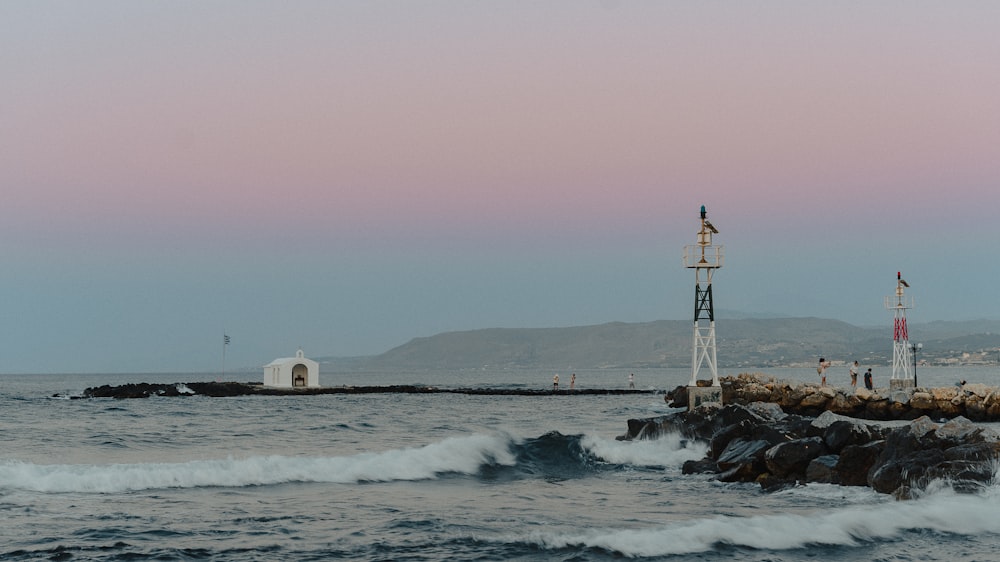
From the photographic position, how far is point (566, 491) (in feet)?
57.0

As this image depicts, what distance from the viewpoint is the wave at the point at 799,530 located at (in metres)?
11.6

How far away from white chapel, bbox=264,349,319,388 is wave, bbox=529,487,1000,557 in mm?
63627

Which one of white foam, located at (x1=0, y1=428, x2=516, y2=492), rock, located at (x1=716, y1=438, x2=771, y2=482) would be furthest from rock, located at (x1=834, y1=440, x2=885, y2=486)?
white foam, located at (x1=0, y1=428, x2=516, y2=492)

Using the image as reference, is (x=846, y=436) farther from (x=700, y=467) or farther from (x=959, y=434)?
(x=700, y=467)

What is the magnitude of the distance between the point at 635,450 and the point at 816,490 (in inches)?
299

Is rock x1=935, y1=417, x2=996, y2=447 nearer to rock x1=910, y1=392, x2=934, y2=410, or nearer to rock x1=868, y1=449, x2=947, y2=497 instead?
rock x1=868, y1=449, x2=947, y2=497

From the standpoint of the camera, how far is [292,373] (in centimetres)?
7444

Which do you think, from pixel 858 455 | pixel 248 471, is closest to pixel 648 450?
pixel 858 455

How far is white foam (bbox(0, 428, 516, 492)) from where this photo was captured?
1736 cm

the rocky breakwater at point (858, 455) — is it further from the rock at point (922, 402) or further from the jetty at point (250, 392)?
the jetty at point (250, 392)

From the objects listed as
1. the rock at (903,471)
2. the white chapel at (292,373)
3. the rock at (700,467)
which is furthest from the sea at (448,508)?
the white chapel at (292,373)

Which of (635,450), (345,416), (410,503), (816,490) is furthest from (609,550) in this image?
(345,416)

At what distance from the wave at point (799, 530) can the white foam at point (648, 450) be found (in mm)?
8477

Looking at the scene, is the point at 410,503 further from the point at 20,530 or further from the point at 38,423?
the point at 38,423
